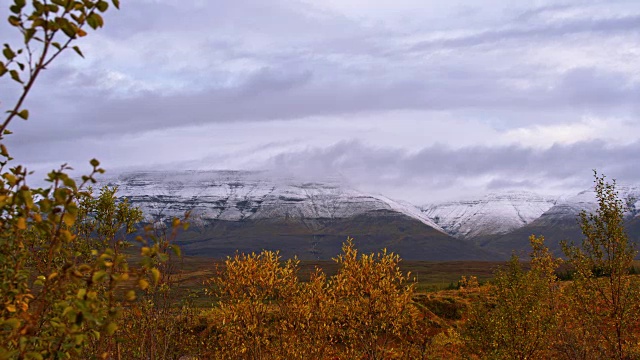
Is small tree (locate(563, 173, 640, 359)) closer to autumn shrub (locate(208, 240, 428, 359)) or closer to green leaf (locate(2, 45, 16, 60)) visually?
autumn shrub (locate(208, 240, 428, 359))

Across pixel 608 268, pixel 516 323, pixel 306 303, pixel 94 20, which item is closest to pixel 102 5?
pixel 94 20

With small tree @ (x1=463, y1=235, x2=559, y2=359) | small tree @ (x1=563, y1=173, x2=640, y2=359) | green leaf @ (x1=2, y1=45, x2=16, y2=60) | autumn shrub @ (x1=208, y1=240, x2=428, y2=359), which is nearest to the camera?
green leaf @ (x1=2, y1=45, x2=16, y2=60)

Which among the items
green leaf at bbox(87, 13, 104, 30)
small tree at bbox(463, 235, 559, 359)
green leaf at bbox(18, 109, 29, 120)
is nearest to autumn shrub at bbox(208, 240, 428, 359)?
small tree at bbox(463, 235, 559, 359)

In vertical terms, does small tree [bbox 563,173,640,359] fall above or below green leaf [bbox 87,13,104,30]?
below

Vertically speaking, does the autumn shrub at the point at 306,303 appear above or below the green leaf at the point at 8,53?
below

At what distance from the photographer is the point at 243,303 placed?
76.7 feet

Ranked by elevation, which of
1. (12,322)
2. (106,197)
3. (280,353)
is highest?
(106,197)

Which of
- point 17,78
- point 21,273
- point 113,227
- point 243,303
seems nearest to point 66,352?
point 21,273

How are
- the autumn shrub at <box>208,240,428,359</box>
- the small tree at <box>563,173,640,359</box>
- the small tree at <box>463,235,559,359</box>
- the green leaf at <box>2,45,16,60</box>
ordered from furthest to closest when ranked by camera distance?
the autumn shrub at <box>208,240,428,359</box> < the small tree at <box>463,235,559,359</box> < the small tree at <box>563,173,640,359</box> < the green leaf at <box>2,45,16,60</box>

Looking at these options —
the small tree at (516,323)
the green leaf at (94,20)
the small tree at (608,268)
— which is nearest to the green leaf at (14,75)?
the green leaf at (94,20)

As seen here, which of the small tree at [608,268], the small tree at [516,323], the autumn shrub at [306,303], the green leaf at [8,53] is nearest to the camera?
the green leaf at [8,53]

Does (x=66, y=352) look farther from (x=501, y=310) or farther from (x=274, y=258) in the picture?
(x=501, y=310)

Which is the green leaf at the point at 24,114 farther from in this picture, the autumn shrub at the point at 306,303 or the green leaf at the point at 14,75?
the autumn shrub at the point at 306,303

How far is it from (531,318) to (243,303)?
1324 centimetres
